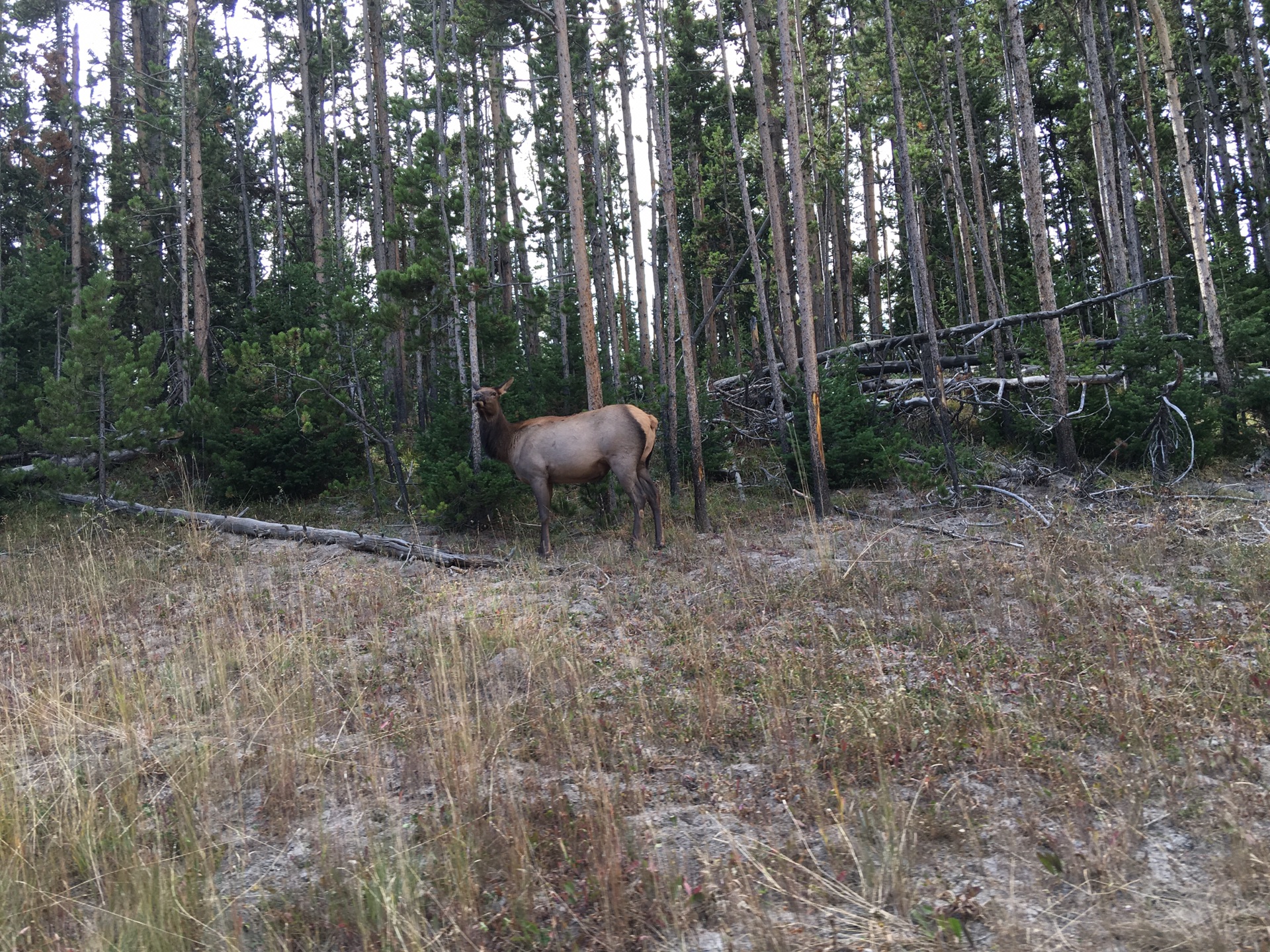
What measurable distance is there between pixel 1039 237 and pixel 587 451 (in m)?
7.25

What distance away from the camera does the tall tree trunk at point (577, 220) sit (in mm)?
11875

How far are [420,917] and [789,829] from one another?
1.66 m

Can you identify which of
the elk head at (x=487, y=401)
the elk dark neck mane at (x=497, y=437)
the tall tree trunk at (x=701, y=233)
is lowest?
the elk dark neck mane at (x=497, y=437)

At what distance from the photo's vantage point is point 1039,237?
1212cm

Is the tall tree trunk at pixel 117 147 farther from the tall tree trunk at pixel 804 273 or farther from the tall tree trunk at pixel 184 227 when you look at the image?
the tall tree trunk at pixel 804 273

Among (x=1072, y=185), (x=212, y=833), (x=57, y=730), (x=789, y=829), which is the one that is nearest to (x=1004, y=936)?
(x=789, y=829)

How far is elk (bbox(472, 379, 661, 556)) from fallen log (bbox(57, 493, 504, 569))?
1215 mm

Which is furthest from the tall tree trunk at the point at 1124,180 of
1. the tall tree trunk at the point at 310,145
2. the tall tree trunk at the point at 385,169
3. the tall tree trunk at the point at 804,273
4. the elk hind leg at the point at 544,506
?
the tall tree trunk at the point at 310,145

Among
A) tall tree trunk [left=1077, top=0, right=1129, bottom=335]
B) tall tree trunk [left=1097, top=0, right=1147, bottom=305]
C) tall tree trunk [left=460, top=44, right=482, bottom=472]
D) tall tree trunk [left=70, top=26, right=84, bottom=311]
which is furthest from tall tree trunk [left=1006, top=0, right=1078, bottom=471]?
tall tree trunk [left=70, top=26, right=84, bottom=311]

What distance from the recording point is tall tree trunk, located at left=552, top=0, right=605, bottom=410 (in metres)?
11.9

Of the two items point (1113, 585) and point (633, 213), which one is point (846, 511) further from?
point (633, 213)

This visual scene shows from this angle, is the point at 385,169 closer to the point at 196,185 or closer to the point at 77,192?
the point at 196,185

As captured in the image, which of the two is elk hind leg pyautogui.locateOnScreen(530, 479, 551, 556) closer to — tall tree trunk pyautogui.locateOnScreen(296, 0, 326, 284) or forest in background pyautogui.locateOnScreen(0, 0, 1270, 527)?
forest in background pyautogui.locateOnScreen(0, 0, 1270, 527)

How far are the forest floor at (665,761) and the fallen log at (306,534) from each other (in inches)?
52.1
